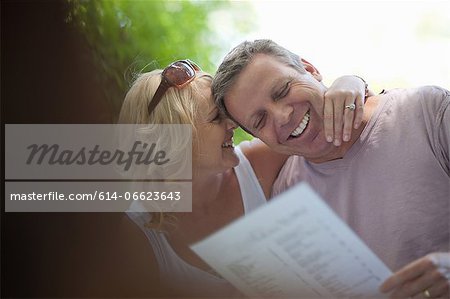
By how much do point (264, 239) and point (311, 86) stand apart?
0.31 m

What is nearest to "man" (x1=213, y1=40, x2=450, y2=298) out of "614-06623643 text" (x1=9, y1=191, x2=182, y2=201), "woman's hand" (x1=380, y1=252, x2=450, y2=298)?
"woman's hand" (x1=380, y1=252, x2=450, y2=298)

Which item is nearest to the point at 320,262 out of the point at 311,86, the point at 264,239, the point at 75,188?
the point at 264,239

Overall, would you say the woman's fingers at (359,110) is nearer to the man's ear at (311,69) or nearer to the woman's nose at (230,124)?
the man's ear at (311,69)

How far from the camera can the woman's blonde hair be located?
42.6 inches

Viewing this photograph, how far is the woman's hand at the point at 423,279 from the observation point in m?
0.94

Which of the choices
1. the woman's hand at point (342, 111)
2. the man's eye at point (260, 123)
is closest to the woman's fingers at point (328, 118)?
the woman's hand at point (342, 111)

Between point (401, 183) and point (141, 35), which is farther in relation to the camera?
point (141, 35)

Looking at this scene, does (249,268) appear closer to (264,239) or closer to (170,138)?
(264,239)

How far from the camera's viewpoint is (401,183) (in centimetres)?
101

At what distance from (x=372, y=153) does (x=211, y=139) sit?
309mm

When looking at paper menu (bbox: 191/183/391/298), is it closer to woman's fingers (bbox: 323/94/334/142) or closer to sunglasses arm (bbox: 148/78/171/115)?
woman's fingers (bbox: 323/94/334/142)

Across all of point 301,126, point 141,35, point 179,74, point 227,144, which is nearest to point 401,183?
point 301,126

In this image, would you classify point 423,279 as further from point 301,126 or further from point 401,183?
point 301,126

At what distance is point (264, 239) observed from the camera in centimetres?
93
